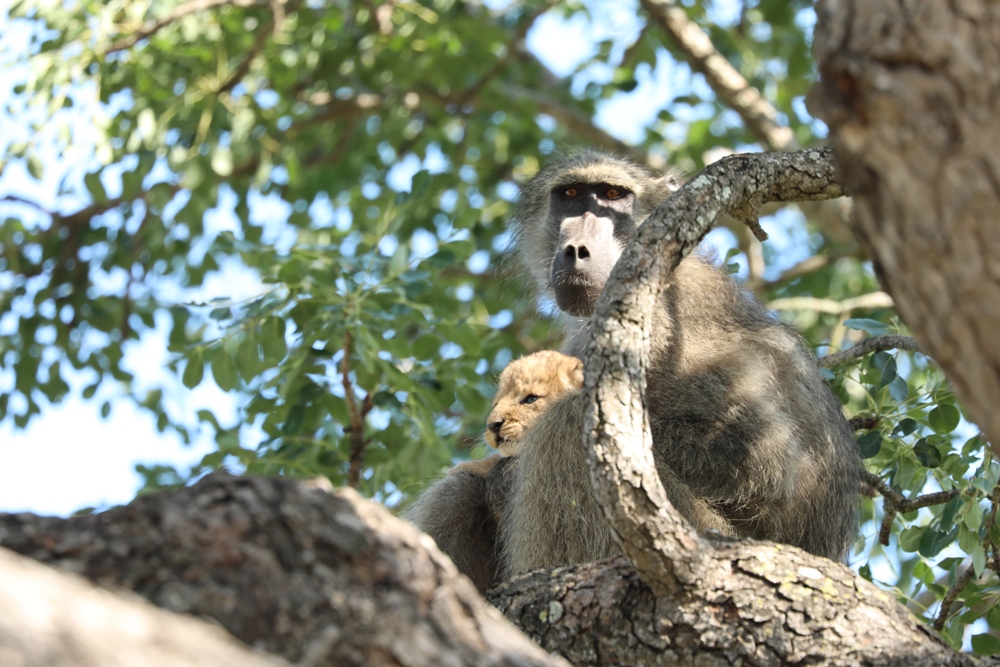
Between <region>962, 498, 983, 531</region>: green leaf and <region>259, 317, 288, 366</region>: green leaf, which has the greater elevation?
<region>259, 317, 288, 366</region>: green leaf

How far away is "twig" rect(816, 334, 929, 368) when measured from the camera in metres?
3.52

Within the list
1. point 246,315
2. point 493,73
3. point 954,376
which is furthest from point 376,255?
point 493,73

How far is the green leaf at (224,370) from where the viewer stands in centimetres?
415

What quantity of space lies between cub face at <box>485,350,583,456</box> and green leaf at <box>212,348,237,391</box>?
106cm

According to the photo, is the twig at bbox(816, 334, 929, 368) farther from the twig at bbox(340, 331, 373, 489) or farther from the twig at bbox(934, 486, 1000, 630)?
the twig at bbox(340, 331, 373, 489)

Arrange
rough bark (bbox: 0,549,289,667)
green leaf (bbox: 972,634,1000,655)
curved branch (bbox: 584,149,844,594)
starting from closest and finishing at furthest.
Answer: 1. rough bark (bbox: 0,549,289,667)
2. curved branch (bbox: 584,149,844,594)
3. green leaf (bbox: 972,634,1000,655)

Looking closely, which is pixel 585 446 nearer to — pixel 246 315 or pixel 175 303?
pixel 246 315

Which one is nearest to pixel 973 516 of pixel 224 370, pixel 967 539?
pixel 967 539

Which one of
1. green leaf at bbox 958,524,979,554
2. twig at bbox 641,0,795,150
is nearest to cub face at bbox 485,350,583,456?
green leaf at bbox 958,524,979,554

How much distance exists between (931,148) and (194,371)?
3.36 metres

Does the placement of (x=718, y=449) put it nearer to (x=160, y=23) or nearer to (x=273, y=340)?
(x=273, y=340)

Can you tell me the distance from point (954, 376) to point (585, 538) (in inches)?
80.6

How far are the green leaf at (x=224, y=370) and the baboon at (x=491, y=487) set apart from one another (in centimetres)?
94

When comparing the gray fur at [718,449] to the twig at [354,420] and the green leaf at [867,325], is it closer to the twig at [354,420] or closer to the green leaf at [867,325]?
the green leaf at [867,325]
